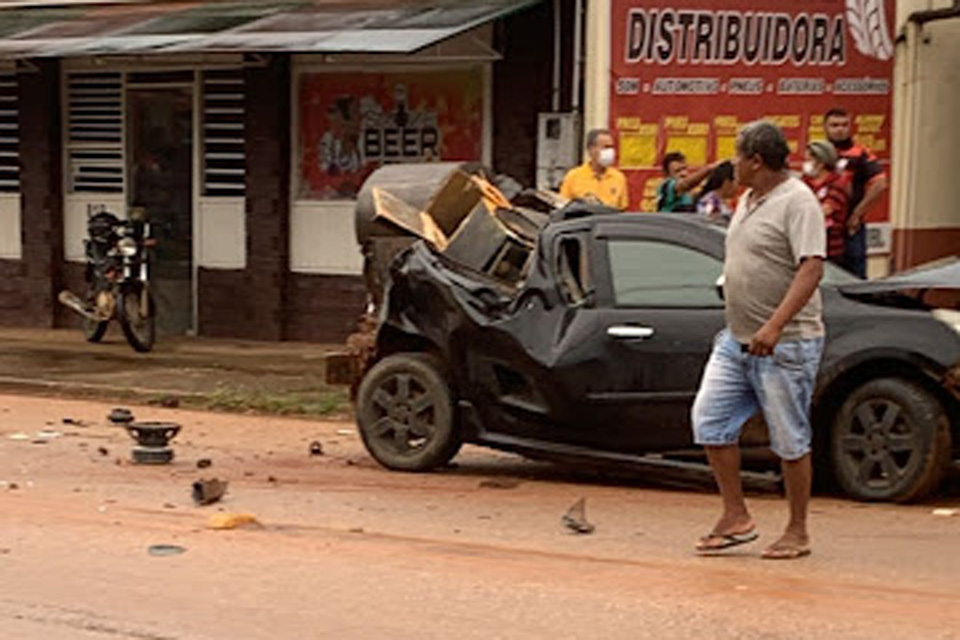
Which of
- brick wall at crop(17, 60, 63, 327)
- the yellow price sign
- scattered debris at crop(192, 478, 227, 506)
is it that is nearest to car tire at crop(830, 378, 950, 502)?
scattered debris at crop(192, 478, 227, 506)

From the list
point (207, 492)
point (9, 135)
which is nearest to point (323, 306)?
point (9, 135)

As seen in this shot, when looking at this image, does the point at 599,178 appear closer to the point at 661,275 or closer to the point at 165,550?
the point at 661,275

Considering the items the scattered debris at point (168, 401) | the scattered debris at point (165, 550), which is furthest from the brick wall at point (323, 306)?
the scattered debris at point (165, 550)

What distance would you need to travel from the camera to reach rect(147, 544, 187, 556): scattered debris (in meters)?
8.66

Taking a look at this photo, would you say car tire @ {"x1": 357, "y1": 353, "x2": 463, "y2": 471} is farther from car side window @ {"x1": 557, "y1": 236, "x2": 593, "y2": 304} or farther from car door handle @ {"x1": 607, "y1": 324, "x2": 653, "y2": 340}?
car door handle @ {"x1": 607, "y1": 324, "x2": 653, "y2": 340}

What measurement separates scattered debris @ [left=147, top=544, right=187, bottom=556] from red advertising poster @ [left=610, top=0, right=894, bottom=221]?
25.7ft

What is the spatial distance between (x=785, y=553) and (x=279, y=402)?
6498mm

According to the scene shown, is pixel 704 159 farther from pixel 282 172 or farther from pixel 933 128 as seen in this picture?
pixel 282 172

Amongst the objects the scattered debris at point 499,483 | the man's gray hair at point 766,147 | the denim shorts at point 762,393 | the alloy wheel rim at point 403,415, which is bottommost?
the scattered debris at point 499,483

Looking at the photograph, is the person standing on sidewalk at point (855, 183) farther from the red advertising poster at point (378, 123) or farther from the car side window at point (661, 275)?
the red advertising poster at point (378, 123)

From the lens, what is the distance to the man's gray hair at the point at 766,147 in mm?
8148

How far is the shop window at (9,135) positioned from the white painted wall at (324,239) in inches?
156

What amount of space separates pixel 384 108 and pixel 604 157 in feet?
12.9

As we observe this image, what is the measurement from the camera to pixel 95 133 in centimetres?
2022
